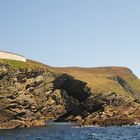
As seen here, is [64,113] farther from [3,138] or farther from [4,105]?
[3,138]

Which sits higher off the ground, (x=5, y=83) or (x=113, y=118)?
(x=5, y=83)

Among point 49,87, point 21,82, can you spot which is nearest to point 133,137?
point 21,82

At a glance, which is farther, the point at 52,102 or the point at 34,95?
the point at 52,102

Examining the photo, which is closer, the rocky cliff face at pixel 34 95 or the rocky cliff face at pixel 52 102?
the rocky cliff face at pixel 34 95

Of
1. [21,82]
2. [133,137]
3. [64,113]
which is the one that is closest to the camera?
[133,137]

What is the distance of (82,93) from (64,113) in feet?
34.2

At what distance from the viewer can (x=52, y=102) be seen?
6019 inches

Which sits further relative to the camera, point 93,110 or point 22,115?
point 93,110

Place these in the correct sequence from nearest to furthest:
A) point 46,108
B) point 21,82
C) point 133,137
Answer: point 133,137 → point 21,82 → point 46,108

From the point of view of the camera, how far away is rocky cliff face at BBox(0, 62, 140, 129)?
130 metres

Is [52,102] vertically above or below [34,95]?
below

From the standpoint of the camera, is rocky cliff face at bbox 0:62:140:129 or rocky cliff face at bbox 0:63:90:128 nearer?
rocky cliff face at bbox 0:63:90:128

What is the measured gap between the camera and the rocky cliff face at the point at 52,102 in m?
130

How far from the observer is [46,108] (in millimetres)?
150375
